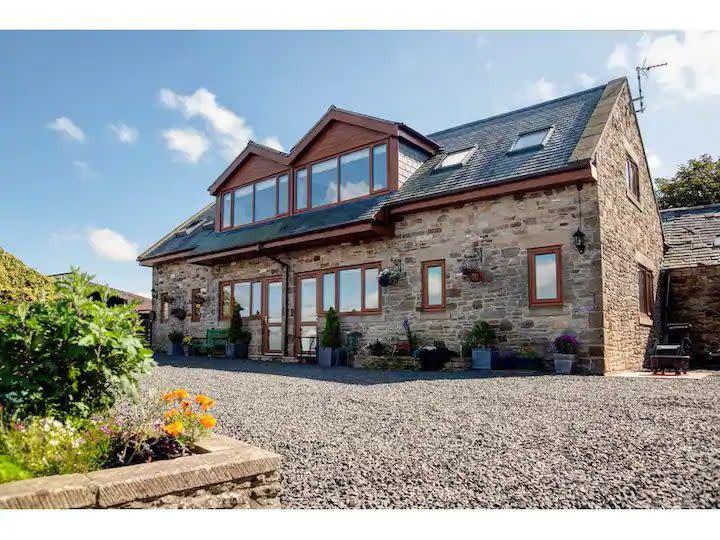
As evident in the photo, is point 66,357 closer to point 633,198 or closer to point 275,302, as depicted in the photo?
point 275,302

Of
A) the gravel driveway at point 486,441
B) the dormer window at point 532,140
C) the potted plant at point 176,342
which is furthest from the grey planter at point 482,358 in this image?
the potted plant at point 176,342

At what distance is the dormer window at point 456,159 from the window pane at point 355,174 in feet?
6.12

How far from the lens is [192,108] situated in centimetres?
713

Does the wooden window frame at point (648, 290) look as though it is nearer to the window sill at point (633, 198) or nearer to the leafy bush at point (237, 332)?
the window sill at point (633, 198)

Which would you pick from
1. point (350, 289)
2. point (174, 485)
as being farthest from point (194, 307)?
point (174, 485)

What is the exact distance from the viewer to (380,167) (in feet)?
45.1

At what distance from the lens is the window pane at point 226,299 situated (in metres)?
16.5

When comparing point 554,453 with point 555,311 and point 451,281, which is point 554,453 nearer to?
point 555,311

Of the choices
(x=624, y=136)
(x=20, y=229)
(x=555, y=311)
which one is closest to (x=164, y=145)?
(x=20, y=229)

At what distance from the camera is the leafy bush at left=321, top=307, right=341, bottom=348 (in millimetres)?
13148

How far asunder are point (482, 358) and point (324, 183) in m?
6.72

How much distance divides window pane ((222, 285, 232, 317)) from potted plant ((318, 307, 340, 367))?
14.4 feet

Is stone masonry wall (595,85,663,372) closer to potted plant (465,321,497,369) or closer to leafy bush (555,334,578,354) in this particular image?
leafy bush (555,334,578,354)
